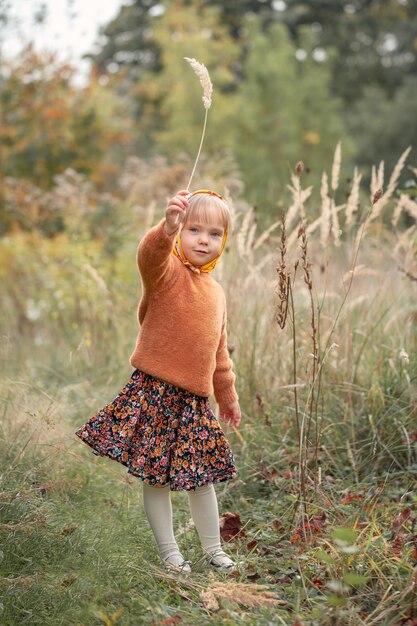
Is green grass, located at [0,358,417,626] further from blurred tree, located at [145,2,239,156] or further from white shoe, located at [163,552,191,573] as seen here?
blurred tree, located at [145,2,239,156]

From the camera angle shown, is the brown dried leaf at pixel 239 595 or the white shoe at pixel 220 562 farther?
the white shoe at pixel 220 562

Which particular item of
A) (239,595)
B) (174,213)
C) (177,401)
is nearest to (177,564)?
(239,595)

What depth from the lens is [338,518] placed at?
335 cm

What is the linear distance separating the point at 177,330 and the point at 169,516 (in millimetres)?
712

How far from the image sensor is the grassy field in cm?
268

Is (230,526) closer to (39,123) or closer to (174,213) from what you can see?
(174,213)

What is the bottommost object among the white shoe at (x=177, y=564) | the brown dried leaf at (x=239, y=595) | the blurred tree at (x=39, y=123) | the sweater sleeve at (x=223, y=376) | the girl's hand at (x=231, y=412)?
the white shoe at (x=177, y=564)

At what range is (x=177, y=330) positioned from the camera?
313cm

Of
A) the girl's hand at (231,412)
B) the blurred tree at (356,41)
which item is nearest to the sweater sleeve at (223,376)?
the girl's hand at (231,412)

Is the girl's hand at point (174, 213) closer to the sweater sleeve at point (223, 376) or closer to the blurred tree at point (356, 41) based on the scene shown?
the sweater sleeve at point (223, 376)

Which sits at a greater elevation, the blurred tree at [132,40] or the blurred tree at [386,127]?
the blurred tree at [132,40]

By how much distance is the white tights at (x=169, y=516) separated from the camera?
3.16 m

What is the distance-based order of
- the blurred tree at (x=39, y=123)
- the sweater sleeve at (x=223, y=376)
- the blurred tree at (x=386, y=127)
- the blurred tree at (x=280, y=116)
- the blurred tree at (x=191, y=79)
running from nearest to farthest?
the sweater sleeve at (x=223, y=376), the blurred tree at (x=39, y=123), the blurred tree at (x=280, y=116), the blurred tree at (x=191, y=79), the blurred tree at (x=386, y=127)

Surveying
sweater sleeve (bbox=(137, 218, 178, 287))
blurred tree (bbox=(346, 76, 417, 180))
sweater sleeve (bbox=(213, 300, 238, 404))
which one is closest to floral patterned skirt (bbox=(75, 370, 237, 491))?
sweater sleeve (bbox=(213, 300, 238, 404))
